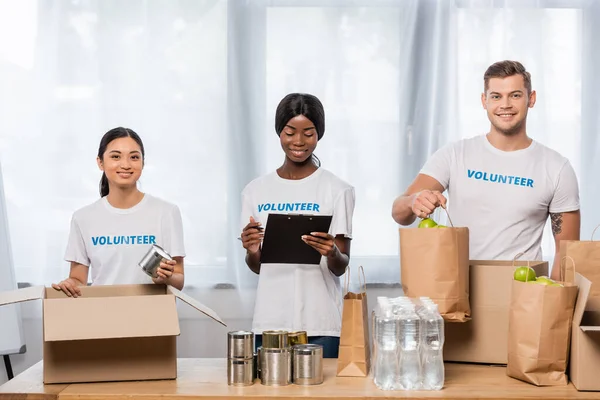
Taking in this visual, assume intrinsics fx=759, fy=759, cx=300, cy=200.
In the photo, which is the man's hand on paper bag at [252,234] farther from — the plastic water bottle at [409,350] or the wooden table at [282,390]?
the plastic water bottle at [409,350]

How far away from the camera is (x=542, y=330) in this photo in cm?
159

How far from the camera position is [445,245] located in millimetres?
1669

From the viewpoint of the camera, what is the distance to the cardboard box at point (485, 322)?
5.87 feet

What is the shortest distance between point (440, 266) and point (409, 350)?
22 cm

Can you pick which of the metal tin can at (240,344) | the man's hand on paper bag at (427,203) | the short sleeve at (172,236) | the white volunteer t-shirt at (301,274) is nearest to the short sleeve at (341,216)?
the white volunteer t-shirt at (301,274)

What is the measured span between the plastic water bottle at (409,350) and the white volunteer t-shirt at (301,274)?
2.74 feet

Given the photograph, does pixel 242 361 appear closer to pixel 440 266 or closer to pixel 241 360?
pixel 241 360

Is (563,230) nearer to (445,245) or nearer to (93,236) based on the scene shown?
(445,245)

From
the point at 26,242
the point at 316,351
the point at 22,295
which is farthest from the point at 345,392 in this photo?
the point at 26,242

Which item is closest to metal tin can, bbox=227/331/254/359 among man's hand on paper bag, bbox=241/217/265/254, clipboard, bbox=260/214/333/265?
clipboard, bbox=260/214/333/265

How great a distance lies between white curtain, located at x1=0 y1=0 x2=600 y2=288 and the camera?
3469mm

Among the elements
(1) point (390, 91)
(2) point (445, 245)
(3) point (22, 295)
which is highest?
(1) point (390, 91)

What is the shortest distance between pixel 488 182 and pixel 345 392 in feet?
3.25

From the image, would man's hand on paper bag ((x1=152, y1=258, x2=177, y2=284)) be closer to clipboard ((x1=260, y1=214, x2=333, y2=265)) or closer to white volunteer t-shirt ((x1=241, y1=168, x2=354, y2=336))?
clipboard ((x1=260, y1=214, x2=333, y2=265))
